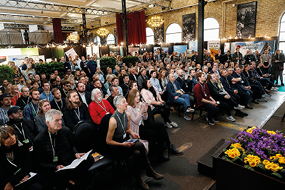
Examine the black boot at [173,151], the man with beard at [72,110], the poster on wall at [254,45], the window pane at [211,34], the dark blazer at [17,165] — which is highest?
the window pane at [211,34]

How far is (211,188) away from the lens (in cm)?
241

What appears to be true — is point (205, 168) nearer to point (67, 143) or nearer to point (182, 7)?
point (67, 143)

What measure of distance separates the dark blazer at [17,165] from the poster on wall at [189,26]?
14.4m

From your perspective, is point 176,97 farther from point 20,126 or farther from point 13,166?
point 13,166

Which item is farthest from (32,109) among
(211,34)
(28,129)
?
(211,34)

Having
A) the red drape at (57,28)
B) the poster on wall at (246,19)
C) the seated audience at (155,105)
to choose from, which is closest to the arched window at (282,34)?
the poster on wall at (246,19)

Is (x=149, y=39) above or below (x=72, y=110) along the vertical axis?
above

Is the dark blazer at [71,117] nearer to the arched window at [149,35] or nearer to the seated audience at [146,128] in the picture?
the seated audience at [146,128]

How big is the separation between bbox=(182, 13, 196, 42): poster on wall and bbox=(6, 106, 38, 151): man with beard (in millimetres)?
13873

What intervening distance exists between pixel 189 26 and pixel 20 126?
14285mm

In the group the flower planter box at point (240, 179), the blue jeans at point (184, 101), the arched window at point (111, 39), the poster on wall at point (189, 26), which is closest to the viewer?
the flower planter box at point (240, 179)

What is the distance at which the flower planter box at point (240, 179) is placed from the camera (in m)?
1.72

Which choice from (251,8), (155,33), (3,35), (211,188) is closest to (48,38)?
(3,35)

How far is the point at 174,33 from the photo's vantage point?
15.6 meters
